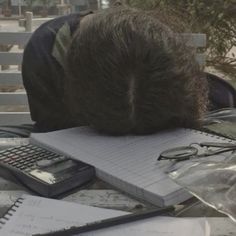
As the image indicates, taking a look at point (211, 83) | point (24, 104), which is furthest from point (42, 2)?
point (211, 83)

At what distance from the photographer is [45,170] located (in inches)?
34.8

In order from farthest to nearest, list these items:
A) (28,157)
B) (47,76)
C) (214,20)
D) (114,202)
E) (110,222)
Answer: (214,20) → (47,76) → (28,157) → (114,202) → (110,222)

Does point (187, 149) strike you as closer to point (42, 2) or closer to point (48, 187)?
point (48, 187)

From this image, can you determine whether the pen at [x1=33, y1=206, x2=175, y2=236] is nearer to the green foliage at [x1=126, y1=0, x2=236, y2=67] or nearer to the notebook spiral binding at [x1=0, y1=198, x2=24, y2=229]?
the notebook spiral binding at [x1=0, y1=198, x2=24, y2=229]

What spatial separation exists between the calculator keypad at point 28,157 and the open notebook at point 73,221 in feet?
0.40

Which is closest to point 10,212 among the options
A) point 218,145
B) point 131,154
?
point 131,154

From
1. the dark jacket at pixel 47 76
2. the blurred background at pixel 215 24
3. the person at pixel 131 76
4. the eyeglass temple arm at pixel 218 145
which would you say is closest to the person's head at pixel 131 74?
the person at pixel 131 76

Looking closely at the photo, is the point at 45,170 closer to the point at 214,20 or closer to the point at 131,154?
the point at 131,154

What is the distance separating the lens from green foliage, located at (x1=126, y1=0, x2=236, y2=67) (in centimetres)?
298

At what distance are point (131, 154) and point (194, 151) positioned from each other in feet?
0.40

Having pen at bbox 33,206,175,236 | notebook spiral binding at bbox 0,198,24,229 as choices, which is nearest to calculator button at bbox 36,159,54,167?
notebook spiral binding at bbox 0,198,24,229

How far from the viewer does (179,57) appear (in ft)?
3.32

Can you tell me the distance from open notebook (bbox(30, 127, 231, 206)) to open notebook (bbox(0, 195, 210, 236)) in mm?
67

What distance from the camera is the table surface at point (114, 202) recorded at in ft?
2.44
